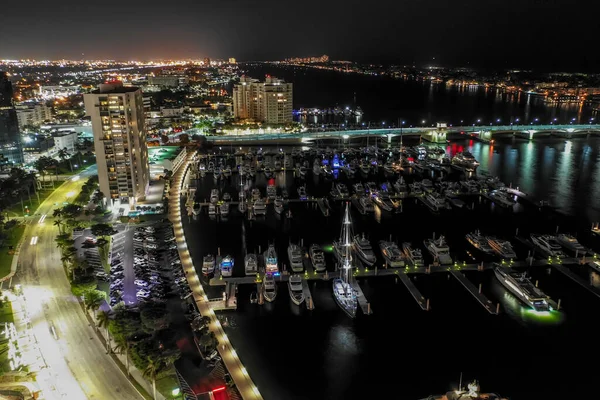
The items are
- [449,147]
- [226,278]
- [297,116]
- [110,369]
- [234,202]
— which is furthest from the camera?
[297,116]

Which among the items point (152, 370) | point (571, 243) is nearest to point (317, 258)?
point (152, 370)

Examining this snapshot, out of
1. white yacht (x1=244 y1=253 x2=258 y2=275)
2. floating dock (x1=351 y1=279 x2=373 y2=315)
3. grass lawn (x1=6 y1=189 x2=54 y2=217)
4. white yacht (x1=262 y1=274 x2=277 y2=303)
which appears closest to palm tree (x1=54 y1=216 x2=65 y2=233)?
grass lawn (x1=6 y1=189 x2=54 y2=217)

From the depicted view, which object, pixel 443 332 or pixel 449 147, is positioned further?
pixel 449 147

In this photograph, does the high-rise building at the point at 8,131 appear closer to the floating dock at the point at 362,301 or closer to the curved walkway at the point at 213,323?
the curved walkway at the point at 213,323

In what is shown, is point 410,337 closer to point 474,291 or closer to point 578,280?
point 474,291

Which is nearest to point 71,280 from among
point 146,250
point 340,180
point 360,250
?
point 146,250

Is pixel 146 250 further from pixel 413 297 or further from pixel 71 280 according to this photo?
pixel 413 297
